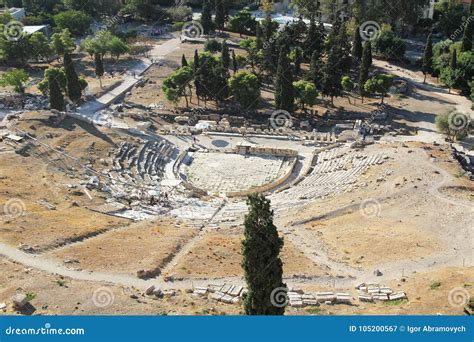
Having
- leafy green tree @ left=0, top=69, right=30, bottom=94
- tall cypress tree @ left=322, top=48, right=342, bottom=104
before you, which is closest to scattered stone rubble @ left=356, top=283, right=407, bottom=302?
tall cypress tree @ left=322, top=48, right=342, bottom=104

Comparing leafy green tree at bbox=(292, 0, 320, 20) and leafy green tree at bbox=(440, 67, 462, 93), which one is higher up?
leafy green tree at bbox=(292, 0, 320, 20)

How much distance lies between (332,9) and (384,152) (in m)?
56.5

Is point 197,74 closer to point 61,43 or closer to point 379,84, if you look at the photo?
point 379,84

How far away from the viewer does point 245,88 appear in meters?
74.9

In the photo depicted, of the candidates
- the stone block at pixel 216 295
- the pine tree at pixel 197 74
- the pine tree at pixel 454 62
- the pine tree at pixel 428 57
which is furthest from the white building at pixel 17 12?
the stone block at pixel 216 295

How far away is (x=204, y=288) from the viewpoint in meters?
36.7

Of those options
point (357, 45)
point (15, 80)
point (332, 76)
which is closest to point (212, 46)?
point (357, 45)

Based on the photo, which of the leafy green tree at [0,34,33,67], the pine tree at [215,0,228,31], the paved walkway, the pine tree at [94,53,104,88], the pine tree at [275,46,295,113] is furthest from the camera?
the pine tree at [215,0,228,31]

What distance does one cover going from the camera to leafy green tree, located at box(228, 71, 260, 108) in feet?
245

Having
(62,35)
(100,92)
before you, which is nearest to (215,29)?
(62,35)

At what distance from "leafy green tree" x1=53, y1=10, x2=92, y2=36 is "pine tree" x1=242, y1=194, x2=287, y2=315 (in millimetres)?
90260

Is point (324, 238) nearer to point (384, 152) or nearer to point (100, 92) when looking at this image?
point (384, 152)

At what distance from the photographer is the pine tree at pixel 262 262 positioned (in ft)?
96.8

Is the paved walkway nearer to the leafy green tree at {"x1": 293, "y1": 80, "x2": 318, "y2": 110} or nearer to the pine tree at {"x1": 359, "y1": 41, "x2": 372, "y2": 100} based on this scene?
the leafy green tree at {"x1": 293, "y1": 80, "x2": 318, "y2": 110}
